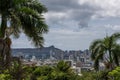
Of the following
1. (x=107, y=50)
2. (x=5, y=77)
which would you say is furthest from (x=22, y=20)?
(x=107, y=50)

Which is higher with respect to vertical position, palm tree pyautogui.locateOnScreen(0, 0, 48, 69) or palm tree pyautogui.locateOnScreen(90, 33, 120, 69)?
palm tree pyautogui.locateOnScreen(0, 0, 48, 69)

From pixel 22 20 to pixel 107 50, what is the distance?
711 inches

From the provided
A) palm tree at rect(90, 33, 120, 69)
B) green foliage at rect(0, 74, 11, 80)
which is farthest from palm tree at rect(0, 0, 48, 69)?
palm tree at rect(90, 33, 120, 69)

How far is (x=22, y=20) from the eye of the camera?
20.6 m

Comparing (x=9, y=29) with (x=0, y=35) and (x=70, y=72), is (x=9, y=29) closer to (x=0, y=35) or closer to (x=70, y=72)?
(x=0, y=35)

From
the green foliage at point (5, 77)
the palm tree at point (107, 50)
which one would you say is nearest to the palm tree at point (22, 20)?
the green foliage at point (5, 77)

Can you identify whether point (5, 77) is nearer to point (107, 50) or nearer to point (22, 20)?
point (22, 20)

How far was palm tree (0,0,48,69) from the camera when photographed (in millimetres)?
19812

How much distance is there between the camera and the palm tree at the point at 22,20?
780 inches

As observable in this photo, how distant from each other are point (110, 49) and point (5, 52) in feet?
69.9

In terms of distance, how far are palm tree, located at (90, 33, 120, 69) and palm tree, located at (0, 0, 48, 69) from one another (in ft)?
54.9

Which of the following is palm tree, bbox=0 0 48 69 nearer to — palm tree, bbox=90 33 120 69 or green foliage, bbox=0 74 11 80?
green foliage, bbox=0 74 11 80

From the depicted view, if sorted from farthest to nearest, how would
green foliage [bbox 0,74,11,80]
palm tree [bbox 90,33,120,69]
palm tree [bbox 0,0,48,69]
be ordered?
palm tree [bbox 90,33,120,69] < palm tree [bbox 0,0,48,69] < green foliage [bbox 0,74,11,80]

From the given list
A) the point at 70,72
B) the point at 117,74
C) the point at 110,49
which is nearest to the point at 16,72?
the point at 117,74
